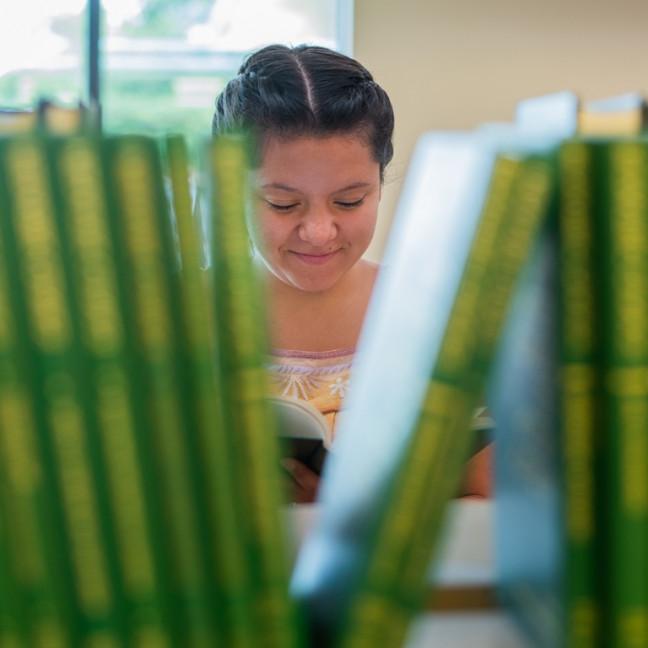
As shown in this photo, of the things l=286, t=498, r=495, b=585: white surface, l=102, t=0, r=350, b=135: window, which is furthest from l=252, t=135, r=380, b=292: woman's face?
l=102, t=0, r=350, b=135: window

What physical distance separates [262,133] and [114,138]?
97 cm

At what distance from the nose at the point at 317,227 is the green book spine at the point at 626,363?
0.94 m

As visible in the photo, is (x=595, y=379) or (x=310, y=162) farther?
(x=310, y=162)

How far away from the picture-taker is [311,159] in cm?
133

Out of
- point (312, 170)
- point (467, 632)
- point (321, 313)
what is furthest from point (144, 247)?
point (321, 313)

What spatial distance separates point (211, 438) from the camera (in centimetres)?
42

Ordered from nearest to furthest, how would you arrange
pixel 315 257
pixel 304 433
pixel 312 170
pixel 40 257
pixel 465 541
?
pixel 40 257
pixel 465 541
pixel 304 433
pixel 312 170
pixel 315 257

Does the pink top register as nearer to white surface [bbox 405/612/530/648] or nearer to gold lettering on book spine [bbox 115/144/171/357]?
white surface [bbox 405/612/530/648]

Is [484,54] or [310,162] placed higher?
[484,54]

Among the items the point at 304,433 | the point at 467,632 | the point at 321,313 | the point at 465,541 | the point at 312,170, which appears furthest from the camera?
the point at 321,313

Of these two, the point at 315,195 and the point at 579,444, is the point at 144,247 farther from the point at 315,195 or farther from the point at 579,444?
the point at 315,195

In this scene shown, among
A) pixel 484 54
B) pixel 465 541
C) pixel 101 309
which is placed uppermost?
pixel 484 54

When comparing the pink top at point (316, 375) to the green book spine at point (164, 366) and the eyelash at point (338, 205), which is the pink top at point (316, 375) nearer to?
the eyelash at point (338, 205)

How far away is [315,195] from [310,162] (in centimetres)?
4
